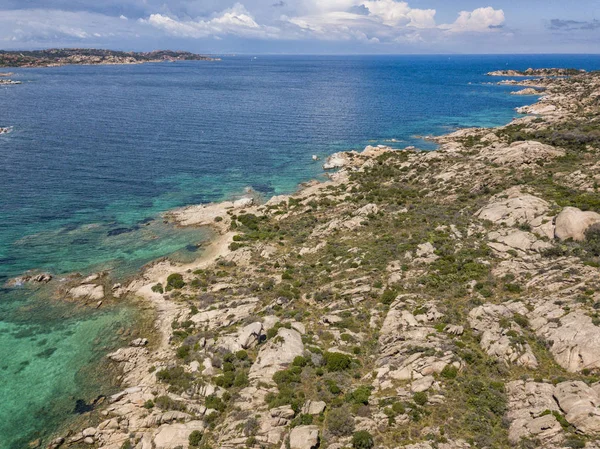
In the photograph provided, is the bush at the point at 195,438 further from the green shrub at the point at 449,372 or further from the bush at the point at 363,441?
the green shrub at the point at 449,372

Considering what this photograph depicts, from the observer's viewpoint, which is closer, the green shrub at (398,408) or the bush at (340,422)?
the bush at (340,422)

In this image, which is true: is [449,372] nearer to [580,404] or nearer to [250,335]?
[580,404]

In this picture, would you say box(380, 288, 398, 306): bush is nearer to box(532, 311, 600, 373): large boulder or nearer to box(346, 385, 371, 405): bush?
box(346, 385, 371, 405): bush

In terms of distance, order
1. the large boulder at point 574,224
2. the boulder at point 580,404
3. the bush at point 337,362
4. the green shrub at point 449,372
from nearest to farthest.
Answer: the boulder at point 580,404
the green shrub at point 449,372
the bush at point 337,362
the large boulder at point 574,224

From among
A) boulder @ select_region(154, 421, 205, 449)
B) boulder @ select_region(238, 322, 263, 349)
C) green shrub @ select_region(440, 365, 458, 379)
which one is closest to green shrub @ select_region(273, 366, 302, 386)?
boulder @ select_region(238, 322, 263, 349)

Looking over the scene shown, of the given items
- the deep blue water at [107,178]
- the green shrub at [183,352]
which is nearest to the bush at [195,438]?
the green shrub at [183,352]

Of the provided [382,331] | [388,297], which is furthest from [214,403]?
[388,297]

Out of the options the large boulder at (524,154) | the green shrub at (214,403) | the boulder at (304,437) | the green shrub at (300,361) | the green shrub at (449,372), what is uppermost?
the large boulder at (524,154)
